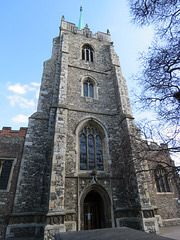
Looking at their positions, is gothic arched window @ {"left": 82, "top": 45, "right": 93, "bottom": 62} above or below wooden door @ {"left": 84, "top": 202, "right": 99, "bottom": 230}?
above

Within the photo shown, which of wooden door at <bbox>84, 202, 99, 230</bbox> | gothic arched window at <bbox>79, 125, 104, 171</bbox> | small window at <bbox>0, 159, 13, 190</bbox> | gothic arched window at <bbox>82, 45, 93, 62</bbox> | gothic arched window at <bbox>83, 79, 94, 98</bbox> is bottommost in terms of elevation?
wooden door at <bbox>84, 202, 99, 230</bbox>

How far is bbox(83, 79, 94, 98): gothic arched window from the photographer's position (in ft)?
43.3

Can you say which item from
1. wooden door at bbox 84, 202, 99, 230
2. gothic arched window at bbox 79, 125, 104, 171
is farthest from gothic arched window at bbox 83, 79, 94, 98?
wooden door at bbox 84, 202, 99, 230

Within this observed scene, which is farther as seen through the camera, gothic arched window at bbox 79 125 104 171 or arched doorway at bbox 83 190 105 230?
gothic arched window at bbox 79 125 104 171

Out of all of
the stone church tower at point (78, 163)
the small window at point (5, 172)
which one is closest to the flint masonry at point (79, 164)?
the stone church tower at point (78, 163)

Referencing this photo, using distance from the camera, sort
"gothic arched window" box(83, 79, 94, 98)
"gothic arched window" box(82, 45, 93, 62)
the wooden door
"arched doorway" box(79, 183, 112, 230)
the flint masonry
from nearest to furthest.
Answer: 1. the flint masonry
2. "arched doorway" box(79, 183, 112, 230)
3. the wooden door
4. "gothic arched window" box(83, 79, 94, 98)
5. "gothic arched window" box(82, 45, 93, 62)

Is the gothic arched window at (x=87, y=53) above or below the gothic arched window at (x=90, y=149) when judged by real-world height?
above

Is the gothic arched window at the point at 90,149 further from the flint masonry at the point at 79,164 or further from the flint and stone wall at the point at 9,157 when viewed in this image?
the flint and stone wall at the point at 9,157

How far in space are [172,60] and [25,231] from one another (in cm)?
1032

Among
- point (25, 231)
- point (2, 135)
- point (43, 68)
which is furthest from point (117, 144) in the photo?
point (43, 68)

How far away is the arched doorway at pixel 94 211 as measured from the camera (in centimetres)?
877

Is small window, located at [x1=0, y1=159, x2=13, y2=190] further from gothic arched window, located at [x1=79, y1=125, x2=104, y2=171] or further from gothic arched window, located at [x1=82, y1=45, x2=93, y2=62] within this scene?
gothic arched window, located at [x1=82, y1=45, x2=93, y2=62]

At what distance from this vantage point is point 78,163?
9516mm

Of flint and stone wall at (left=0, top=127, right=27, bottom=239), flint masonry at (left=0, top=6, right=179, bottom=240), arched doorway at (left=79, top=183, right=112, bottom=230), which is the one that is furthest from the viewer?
arched doorway at (left=79, top=183, right=112, bottom=230)
